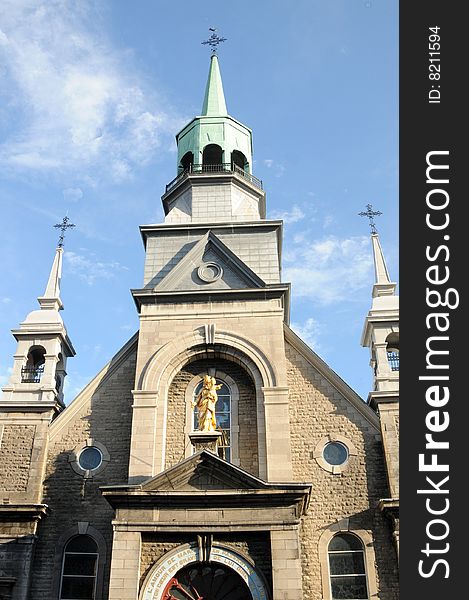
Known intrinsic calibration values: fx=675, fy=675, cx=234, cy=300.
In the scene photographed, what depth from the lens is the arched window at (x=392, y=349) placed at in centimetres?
1978

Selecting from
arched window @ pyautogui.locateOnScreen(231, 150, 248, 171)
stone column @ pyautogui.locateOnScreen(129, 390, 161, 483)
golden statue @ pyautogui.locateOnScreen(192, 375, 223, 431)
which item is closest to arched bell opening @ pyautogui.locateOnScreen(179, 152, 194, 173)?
arched window @ pyautogui.locateOnScreen(231, 150, 248, 171)

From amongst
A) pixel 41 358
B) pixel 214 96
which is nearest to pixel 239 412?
pixel 41 358

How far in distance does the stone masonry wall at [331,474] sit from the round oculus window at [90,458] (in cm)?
534

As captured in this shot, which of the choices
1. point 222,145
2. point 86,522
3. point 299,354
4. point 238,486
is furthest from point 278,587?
A: point 222,145

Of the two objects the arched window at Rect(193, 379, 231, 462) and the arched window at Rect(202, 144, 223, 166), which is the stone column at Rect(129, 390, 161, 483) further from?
the arched window at Rect(202, 144, 223, 166)

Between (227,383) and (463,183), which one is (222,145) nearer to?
(227,383)

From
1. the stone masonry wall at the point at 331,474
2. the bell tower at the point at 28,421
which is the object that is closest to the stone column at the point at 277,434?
the stone masonry wall at the point at 331,474

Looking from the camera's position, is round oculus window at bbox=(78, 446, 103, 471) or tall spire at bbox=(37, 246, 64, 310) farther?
tall spire at bbox=(37, 246, 64, 310)

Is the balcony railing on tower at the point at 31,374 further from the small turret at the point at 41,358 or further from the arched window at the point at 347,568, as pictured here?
the arched window at the point at 347,568

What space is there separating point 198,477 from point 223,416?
288 cm

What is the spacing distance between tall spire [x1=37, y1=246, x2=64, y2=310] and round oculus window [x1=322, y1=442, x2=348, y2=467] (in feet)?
32.1

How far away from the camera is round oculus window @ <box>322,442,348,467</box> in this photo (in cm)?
1809

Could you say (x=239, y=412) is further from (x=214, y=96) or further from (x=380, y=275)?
(x=214, y=96)

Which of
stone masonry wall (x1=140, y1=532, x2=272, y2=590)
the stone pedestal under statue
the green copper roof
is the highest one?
the green copper roof
